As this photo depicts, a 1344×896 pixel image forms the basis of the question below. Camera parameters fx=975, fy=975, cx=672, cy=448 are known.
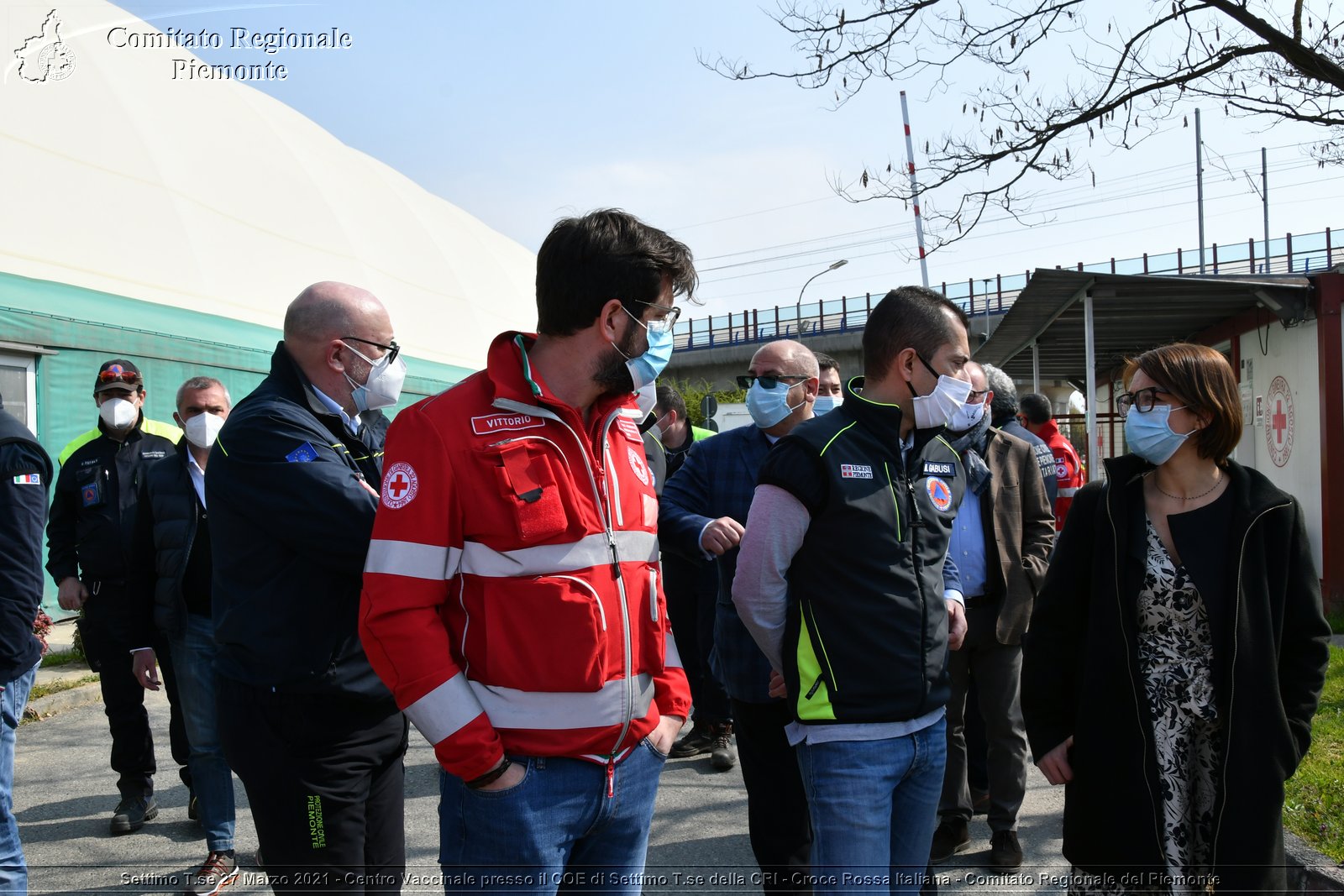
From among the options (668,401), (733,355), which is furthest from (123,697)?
(733,355)

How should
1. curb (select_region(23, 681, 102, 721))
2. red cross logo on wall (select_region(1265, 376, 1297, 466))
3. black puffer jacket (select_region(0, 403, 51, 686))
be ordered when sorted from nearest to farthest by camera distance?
black puffer jacket (select_region(0, 403, 51, 686))
curb (select_region(23, 681, 102, 721))
red cross logo on wall (select_region(1265, 376, 1297, 466))

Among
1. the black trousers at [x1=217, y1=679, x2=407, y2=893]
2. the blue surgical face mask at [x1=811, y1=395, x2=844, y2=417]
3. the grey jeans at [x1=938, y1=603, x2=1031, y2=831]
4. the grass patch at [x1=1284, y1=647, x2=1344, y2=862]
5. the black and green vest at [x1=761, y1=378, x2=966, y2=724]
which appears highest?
the blue surgical face mask at [x1=811, y1=395, x2=844, y2=417]

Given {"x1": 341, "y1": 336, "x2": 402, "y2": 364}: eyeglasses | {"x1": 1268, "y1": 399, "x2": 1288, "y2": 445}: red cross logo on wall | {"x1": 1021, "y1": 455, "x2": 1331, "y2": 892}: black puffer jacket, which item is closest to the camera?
{"x1": 1021, "y1": 455, "x2": 1331, "y2": 892}: black puffer jacket

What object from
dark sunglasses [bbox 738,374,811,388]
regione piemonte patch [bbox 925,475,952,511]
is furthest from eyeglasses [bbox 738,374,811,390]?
regione piemonte patch [bbox 925,475,952,511]

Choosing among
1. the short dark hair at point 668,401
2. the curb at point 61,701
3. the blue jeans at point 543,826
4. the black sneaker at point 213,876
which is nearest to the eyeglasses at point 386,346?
the blue jeans at point 543,826

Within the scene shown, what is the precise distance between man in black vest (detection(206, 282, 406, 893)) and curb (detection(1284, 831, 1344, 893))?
358 cm

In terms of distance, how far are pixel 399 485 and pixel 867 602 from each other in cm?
122

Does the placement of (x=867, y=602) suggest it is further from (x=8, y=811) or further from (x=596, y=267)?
(x=8, y=811)

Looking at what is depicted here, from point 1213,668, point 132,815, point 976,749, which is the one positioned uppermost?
point 1213,668

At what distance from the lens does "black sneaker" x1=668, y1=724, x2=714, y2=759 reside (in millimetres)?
6102

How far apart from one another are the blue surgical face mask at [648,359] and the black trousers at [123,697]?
12.3 ft

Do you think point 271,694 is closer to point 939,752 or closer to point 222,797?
point 939,752

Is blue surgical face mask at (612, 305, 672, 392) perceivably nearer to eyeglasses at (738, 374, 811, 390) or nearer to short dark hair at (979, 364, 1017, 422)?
eyeglasses at (738, 374, 811, 390)

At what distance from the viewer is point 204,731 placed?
421 cm
